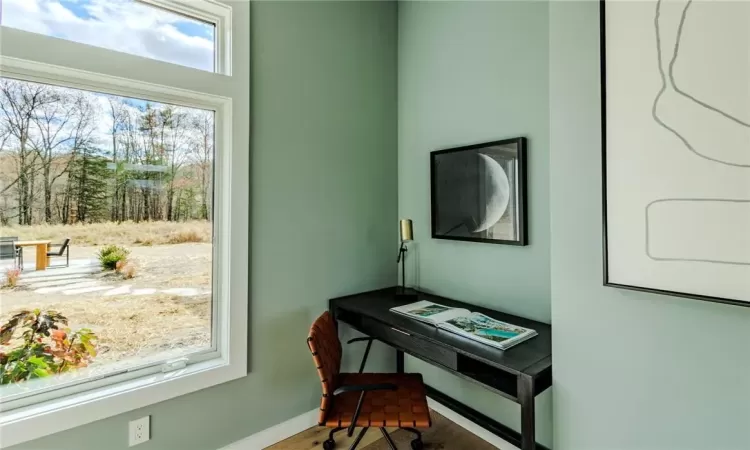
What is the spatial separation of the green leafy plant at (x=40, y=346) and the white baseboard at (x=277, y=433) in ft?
2.85

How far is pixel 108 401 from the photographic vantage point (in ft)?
5.11

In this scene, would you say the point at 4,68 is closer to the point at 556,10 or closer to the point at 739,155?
the point at 556,10

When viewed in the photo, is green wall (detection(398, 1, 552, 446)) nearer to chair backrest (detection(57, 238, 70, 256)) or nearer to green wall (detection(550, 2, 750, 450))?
green wall (detection(550, 2, 750, 450))

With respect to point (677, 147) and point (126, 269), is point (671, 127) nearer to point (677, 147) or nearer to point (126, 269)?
point (677, 147)

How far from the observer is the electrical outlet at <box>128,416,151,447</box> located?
5.33 ft

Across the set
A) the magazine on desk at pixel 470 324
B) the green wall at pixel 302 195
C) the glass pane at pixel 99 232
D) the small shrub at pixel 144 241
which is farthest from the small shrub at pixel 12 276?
the magazine on desk at pixel 470 324

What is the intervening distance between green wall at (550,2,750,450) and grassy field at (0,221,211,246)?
1.76 meters

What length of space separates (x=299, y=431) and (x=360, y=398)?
821 mm

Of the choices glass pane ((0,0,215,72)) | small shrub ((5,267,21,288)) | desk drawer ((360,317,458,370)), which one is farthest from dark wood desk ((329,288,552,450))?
glass pane ((0,0,215,72))

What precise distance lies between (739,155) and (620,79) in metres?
0.41

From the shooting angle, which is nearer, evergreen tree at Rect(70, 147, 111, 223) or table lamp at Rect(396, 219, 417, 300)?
evergreen tree at Rect(70, 147, 111, 223)

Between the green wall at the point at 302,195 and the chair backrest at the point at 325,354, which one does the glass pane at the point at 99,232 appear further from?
the chair backrest at the point at 325,354

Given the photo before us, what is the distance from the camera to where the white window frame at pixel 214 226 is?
1.42 m

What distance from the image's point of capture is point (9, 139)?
1.44 meters
